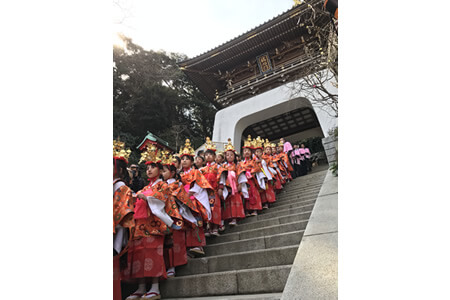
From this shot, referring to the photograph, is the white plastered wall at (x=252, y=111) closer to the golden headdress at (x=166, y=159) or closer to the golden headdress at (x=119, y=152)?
the golden headdress at (x=166, y=159)

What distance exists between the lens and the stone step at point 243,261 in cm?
268

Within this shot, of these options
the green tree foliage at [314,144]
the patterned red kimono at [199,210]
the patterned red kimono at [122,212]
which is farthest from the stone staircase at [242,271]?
the green tree foliage at [314,144]

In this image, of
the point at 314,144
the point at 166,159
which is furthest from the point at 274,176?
the point at 314,144

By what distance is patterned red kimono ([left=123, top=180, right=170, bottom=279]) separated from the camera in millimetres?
2670

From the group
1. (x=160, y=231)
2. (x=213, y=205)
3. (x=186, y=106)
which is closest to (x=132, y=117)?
(x=186, y=106)

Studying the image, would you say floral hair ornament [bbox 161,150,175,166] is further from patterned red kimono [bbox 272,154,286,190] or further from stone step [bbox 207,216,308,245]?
patterned red kimono [bbox 272,154,286,190]

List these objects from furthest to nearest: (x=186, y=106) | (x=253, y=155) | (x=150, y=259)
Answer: (x=186, y=106)
(x=253, y=155)
(x=150, y=259)

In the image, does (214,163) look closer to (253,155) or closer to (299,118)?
(253,155)

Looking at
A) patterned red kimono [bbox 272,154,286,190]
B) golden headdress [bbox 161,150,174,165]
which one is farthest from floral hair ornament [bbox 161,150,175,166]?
patterned red kimono [bbox 272,154,286,190]

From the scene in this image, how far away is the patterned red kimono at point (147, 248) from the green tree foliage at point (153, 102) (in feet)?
22.7

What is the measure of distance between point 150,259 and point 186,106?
16.7 metres

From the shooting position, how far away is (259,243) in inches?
131

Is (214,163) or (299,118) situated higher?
(299,118)

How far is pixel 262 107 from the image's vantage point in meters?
10.8
